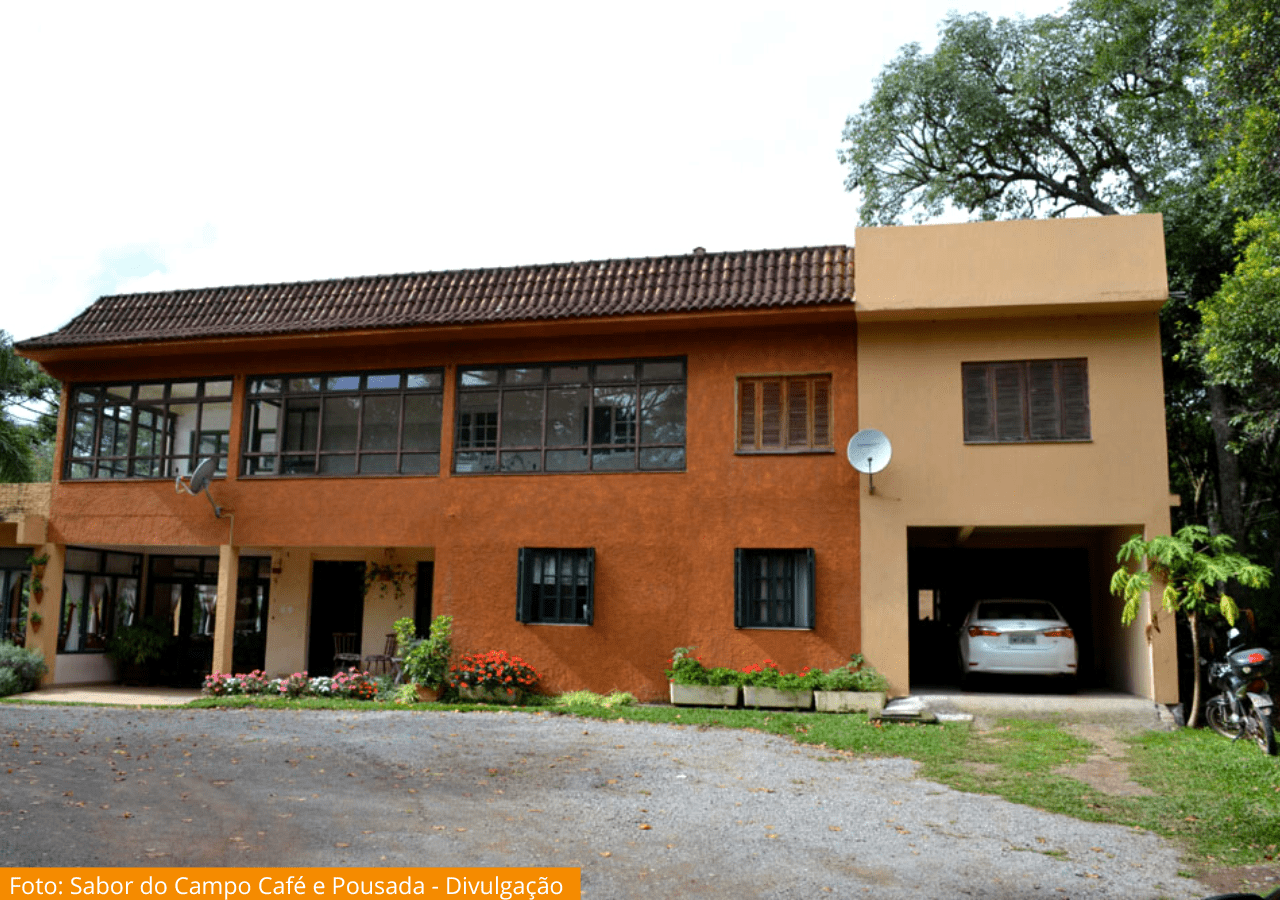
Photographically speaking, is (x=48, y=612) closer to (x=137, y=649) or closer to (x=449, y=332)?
(x=137, y=649)

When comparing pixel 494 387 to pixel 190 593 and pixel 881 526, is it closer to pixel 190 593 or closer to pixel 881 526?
pixel 881 526

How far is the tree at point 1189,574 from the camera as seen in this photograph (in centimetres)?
1168

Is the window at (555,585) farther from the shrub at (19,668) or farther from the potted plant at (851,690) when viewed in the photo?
the shrub at (19,668)

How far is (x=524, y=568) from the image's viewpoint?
50.1ft

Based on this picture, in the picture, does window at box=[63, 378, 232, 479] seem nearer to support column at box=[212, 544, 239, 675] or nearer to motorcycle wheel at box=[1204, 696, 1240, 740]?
support column at box=[212, 544, 239, 675]

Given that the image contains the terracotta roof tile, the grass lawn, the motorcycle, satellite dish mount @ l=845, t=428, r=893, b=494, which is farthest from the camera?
the terracotta roof tile

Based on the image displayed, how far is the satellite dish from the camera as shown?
1373cm

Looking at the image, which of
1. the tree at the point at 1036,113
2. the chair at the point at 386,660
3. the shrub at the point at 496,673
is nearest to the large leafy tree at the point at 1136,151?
the tree at the point at 1036,113

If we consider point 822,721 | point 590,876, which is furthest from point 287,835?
point 822,721

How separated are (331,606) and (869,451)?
10.2 m

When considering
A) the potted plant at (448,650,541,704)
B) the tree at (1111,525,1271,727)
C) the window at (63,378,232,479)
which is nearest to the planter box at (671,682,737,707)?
the potted plant at (448,650,541,704)

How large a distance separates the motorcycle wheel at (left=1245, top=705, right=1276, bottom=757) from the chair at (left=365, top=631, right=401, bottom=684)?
1148cm

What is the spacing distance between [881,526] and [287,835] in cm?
938

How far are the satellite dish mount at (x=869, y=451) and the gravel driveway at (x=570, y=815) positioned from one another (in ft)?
13.5
